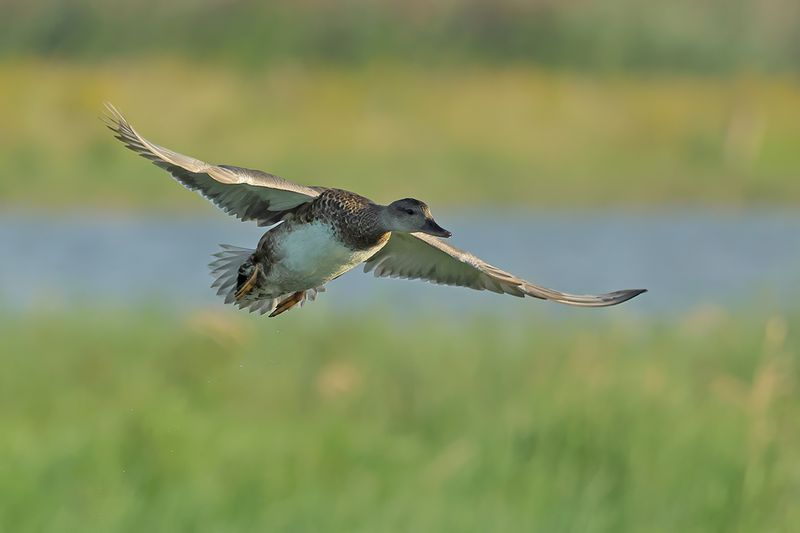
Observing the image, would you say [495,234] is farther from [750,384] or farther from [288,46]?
[750,384]

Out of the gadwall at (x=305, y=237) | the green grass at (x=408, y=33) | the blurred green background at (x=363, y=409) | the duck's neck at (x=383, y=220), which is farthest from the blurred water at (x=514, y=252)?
the duck's neck at (x=383, y=220)

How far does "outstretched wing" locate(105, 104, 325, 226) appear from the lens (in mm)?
4621

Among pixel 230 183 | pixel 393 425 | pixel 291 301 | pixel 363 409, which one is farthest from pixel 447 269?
pixel 363 409

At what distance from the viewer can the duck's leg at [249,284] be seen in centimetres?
485

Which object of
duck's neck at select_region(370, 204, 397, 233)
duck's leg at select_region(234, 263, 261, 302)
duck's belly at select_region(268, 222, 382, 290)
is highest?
duck's neck at select_region(370, 204, 397, 233)

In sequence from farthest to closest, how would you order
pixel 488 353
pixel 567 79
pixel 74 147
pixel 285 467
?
pixel 567 79 < pixel 74 147 < pixel 488 353 < pixel 285 467

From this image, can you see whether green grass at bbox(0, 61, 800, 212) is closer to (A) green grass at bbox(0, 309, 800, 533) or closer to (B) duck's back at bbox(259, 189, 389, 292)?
(A) green grass at bbox(0, 309, 800, 533)

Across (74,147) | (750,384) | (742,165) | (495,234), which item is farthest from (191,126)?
(750,384)

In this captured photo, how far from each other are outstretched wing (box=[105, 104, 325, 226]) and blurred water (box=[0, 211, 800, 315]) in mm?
6838

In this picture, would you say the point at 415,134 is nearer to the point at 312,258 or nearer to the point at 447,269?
the point at 447,269

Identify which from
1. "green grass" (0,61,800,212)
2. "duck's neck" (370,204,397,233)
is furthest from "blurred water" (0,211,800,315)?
"duck's neck" (370,204,397,233)

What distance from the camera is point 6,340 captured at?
1016 centimetres

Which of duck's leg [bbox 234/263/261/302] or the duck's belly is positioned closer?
the duck's belly

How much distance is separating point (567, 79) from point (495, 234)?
4571mm
